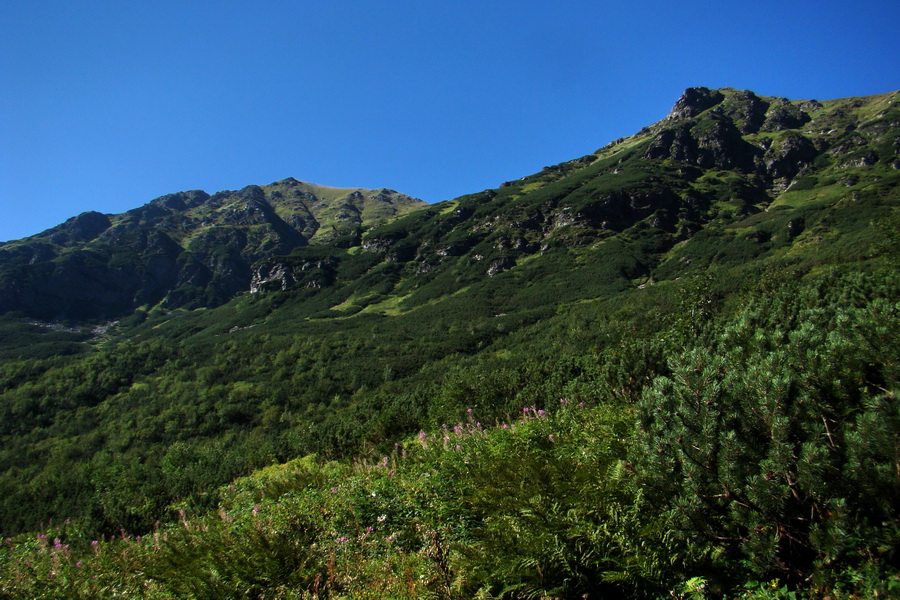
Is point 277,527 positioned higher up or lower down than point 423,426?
higher up

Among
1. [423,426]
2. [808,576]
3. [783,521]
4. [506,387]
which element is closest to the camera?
[808,576]

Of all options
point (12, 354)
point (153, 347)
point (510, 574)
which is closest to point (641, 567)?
point (510, 574)

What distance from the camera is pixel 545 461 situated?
5.37m

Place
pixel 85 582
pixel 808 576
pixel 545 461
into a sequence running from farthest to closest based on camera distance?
pixel 85 582, pixel 545 461, pixel 808 576

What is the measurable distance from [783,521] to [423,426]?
1894 cm

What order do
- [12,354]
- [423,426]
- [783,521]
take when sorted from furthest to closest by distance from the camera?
[12,354], [423,426], [783,521]

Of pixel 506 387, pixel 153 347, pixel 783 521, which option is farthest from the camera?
pixel 153 347

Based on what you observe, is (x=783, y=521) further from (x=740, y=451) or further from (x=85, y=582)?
(x=85, y=582)

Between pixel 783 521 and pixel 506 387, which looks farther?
pixel 506 387

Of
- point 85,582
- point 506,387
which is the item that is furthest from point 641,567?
point 506,387

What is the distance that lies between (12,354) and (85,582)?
842ft

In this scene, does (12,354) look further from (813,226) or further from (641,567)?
(813,226)

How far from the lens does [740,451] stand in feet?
11.6

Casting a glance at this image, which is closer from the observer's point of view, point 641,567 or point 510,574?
point 641,567
